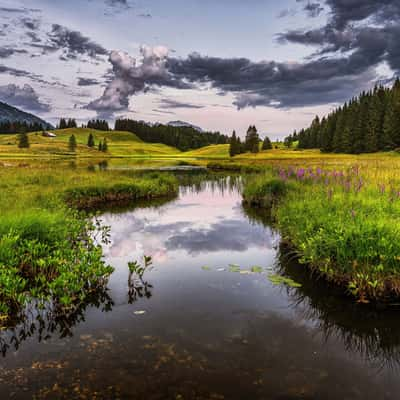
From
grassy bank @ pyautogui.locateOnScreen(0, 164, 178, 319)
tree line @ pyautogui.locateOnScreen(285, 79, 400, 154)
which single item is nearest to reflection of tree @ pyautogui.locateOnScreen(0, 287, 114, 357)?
grassy bank @ pyautogui.locateOnScreen(0, 164, 178, 319)

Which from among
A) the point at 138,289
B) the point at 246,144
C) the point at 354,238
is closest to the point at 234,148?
the point at 246,144

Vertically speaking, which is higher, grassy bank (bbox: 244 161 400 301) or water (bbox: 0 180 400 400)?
grassy bank (bbox: 244 161 400 301)

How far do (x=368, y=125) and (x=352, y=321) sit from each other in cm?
8617

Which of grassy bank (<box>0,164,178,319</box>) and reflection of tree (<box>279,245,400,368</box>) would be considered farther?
grassy bank (<box>0,164,178,319</box>)

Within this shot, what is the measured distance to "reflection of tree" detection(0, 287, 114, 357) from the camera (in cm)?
569

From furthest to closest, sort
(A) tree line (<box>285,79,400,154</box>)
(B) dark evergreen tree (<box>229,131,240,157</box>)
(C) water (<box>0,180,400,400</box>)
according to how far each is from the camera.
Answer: (B) dark evergreen tree (<box>229,131,240,157</box>) < (A) tree line (<box>285,79,400,154</box>) < (C) water (<box>0,180,400,400</box>)

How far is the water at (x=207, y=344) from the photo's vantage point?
451cm

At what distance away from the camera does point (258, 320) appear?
6480 mm

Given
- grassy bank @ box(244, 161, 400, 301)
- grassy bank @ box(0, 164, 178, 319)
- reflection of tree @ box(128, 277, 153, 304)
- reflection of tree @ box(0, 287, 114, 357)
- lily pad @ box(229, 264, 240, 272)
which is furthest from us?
lily pad @ box(229, 264, 240, 272)

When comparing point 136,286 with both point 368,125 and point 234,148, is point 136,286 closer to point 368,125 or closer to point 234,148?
point 368,125

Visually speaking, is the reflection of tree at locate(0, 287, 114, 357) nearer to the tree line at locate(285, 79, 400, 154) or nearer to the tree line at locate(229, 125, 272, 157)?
the tree line at locate(285, 79, 400, 154)

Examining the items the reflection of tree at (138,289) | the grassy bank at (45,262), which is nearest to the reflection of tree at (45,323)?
the grassy bank at (45,262)

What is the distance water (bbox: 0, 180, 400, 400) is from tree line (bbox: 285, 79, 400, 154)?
257 feet

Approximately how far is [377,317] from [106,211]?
611 inches
